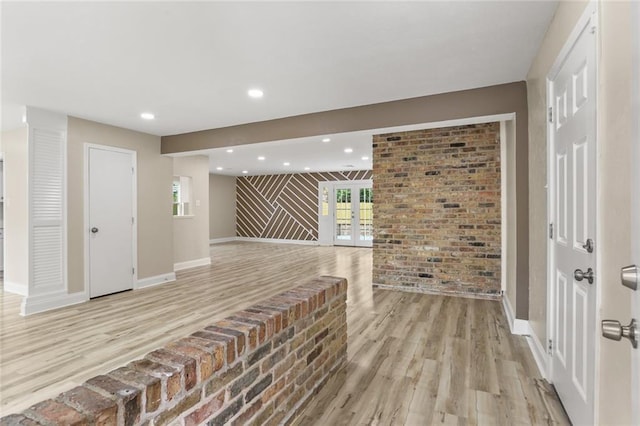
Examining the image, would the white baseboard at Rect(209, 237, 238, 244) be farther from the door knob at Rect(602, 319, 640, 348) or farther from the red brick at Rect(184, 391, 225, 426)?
the door knob at Rect(602, 319, 640, 348)

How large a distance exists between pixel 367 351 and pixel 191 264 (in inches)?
192

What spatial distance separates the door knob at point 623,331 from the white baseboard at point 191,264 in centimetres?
624

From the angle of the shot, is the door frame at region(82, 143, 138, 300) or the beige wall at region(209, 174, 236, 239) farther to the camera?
the beige wall at region(209, 174, 236, 239)

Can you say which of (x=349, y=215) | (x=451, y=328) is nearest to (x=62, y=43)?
(x=451, y=328)

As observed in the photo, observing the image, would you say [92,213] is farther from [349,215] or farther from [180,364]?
[349,215]

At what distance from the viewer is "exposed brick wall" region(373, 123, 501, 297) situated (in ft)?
13.5

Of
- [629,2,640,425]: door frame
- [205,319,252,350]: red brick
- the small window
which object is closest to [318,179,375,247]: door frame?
the small window

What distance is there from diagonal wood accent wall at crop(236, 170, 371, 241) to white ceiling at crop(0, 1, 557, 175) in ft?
22.6

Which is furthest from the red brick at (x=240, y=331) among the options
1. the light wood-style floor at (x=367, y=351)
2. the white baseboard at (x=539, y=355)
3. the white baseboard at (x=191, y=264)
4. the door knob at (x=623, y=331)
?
the white baseboard at (x=191, y=264)

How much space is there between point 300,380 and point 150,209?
431 cm

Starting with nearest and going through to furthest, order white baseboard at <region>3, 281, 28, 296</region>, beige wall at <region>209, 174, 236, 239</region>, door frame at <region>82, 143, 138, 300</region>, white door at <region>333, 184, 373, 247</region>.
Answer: door frame at <region>82, 143, 138, 300</region>
white baseboard at <region>3, 281, 28, 296</region>
white door at <region>333, 184, 373, 247</region>
beige wall at <region>209, 174, 236, 239</region>

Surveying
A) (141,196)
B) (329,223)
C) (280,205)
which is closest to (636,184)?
(141,196)

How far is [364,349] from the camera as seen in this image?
2.64 meters

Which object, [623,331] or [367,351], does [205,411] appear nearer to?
[623,331]
